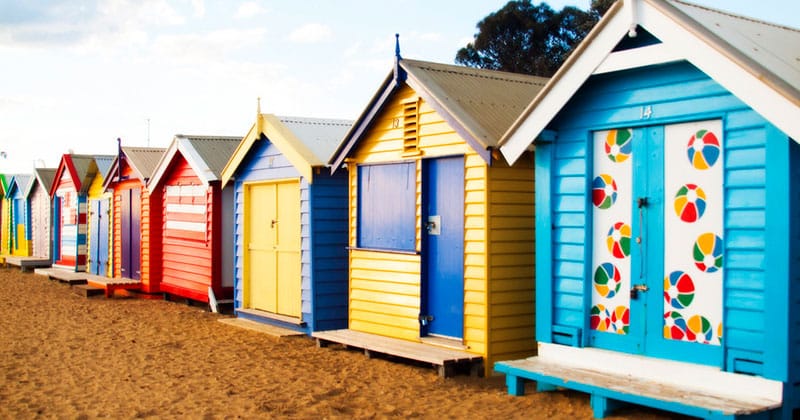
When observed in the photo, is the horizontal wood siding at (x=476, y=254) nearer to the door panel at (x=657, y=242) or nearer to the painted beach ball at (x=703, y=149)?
the door panel at (x=657, y=242)

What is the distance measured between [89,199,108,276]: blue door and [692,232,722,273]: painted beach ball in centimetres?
1656

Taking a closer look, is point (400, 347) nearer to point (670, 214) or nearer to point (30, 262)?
point (670, 214)

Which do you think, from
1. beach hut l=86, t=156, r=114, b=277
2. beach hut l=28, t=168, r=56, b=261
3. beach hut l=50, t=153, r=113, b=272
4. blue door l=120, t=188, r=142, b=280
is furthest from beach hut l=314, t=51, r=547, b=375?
beach hut l=28, t=168, r=56, b=261

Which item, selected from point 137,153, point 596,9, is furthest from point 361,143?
point 596,9

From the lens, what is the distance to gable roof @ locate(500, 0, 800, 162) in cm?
602

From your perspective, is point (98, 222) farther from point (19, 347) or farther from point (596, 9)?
point (596, 9)

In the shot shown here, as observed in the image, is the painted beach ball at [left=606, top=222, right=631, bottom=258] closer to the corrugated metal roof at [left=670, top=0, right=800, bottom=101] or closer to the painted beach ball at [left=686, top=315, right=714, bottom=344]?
the painted beach ball at [left=686, top=315, right=714, bottom=344]

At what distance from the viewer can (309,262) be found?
463 inches

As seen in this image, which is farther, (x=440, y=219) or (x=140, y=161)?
(x=140, y=161)

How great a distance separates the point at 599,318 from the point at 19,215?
25717 millimetres

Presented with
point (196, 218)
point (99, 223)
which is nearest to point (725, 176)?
point (196, 218)

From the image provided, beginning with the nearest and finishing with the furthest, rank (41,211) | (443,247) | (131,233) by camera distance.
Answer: (443,247), (131,233), (41,211)

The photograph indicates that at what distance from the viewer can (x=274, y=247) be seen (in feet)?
42.1

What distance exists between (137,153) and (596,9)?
2154 centimetres
